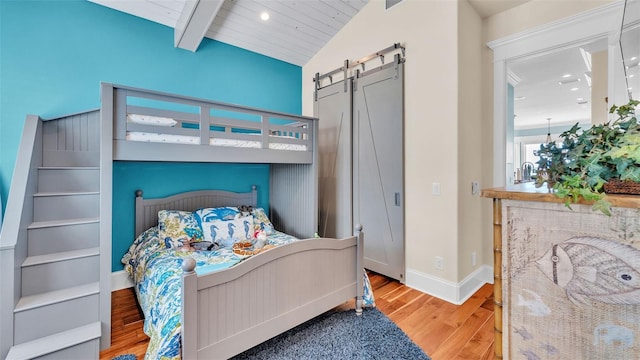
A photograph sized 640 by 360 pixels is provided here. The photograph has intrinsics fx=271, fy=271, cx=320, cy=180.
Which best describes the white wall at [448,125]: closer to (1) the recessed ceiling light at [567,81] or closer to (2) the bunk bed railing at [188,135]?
(2) the bunk bed railing at [188,135]

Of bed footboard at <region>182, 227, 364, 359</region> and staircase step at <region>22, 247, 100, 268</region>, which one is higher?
staircase step at <region>22, 247, 100, 268</region>

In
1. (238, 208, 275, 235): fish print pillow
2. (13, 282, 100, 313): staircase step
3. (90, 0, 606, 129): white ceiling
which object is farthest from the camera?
(238, 208, 275, 235): fish print pillow

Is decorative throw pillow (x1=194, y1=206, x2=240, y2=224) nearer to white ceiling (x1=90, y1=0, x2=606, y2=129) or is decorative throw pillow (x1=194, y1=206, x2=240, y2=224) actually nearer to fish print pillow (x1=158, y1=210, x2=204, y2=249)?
fish print pillow (x1=158, y1=210, x2=204, y2=249)

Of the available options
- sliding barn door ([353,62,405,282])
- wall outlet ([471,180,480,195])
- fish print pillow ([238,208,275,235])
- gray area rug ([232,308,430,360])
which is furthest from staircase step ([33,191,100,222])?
wall outlet ([471,180,480,195])

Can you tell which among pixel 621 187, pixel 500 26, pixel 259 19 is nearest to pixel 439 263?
pixel 621 187

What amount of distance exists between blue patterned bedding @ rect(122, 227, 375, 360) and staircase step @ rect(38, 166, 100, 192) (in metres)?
0.73

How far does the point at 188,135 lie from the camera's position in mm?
2240

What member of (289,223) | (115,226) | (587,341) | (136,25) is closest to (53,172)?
(115,226)

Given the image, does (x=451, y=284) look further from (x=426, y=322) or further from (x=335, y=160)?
(x=335, y=160)

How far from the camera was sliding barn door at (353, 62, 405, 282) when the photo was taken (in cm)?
289

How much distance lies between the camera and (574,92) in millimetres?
5188

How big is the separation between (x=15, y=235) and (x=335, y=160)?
113 inches

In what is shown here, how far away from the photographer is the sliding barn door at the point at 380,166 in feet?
9.48

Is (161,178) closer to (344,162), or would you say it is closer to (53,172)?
(53,172)
